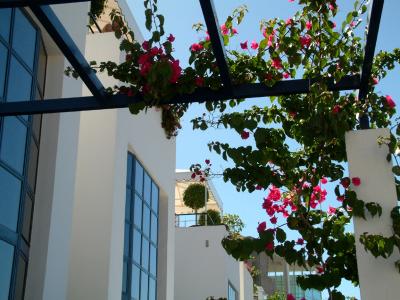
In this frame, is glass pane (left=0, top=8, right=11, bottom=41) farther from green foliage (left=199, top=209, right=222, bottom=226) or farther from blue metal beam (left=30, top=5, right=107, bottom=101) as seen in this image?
green foliage (left=199, top=209, right=222, bottom=226)

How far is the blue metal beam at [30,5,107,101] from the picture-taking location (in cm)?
367

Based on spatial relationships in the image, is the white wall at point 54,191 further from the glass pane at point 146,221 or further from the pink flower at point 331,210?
the glass pane at point 146,221

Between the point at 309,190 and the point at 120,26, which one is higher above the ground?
the point at 120,26

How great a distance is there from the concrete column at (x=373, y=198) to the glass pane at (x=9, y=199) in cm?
296

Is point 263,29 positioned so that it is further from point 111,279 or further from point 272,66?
point 111,279

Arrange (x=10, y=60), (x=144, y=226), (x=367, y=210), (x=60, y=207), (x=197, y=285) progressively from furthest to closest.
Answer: (x=197, y=285) < (x=144, y=226) < (x=60, y=207) < (x=10, y=60) < (x=367, y=210)

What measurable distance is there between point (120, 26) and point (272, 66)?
103cm

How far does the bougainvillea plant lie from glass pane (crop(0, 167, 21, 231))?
176 cm

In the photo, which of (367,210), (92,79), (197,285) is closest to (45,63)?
(92,79)

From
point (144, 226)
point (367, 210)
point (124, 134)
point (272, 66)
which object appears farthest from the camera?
point (144, 226)

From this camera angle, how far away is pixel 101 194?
9148mm

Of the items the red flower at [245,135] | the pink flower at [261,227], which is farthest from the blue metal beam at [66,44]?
the pink flower at [261,227]

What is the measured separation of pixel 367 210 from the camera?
13.1 feet

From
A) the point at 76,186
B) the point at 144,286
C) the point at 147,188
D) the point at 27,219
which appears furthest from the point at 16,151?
the point at 147,188
